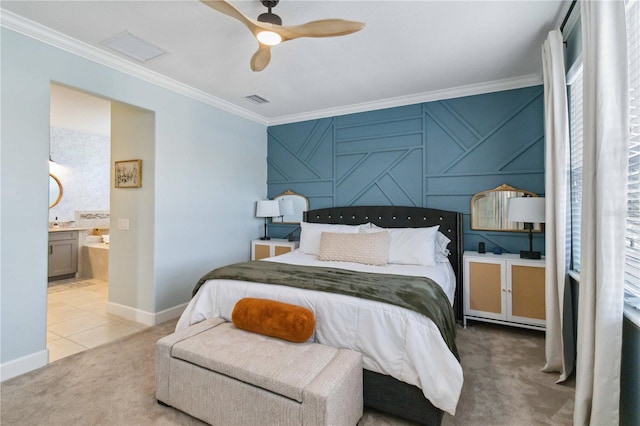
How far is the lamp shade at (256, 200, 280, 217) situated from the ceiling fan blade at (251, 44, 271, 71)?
2.39 meters

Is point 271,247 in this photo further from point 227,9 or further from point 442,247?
point 227,9

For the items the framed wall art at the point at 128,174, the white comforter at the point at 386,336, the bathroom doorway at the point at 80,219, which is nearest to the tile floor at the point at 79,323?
the bathroom doorway at the point at 80,219

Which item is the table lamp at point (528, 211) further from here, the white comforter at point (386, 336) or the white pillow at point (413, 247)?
the white comforter at point (386, 336)

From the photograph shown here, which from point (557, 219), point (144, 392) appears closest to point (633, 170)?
point (557, 219)

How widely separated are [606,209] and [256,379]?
1.89 meters

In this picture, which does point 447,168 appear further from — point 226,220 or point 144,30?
point 144,30

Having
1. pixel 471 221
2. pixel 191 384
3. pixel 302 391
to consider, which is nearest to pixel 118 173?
pixel 191 384

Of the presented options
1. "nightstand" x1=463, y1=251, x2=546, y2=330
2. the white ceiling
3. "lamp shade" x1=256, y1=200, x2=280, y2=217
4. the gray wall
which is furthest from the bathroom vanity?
"nightstand" x1=463, y1=251, x2=546, y2=330

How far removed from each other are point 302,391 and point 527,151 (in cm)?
347

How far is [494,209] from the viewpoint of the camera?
143 inches

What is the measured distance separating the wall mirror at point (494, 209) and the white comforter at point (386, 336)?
7.56 feet

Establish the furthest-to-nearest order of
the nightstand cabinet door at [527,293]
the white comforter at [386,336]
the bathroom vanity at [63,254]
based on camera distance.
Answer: the bathroom vanity at [63,254]
the nightstand cabinet door at [527,293]
the white comforter at [386,336]

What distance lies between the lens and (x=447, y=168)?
3.88 metres

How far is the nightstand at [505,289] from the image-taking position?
3076 mm
